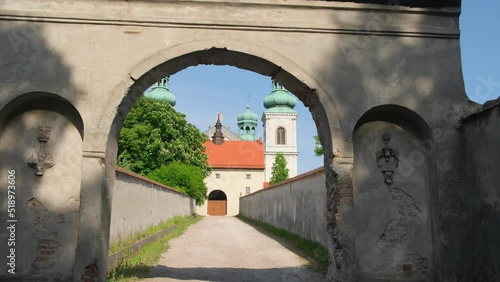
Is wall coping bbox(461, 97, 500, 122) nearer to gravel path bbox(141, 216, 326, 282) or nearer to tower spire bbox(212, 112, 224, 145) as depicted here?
gravel path bbox(141, 216, 326, 282)

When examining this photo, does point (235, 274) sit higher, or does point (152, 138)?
point (152, 138)

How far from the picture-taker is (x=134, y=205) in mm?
12633

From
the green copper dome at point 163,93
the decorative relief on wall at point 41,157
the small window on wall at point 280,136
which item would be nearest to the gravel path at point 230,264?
the decorative relief on wall at point 41,157

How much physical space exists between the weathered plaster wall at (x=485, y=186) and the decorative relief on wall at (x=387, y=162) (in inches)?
40.0

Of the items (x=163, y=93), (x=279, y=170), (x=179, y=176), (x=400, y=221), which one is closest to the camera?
(x=400, y=221)

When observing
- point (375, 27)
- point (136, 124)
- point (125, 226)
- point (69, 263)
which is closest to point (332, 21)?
point (375, 27)

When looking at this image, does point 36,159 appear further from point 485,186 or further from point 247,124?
point 247,124

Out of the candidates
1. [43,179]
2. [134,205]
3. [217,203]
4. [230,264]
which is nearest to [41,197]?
[43,179]

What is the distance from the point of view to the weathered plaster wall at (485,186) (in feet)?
17.3

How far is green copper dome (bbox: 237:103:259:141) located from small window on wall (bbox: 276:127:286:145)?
13.2 meters

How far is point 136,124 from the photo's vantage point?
31391 mm

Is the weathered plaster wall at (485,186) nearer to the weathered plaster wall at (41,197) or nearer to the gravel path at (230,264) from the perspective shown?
the gravel path at (230,264)

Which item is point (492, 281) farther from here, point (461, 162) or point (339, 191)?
point (339, 191)

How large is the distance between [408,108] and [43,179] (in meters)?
5.50
